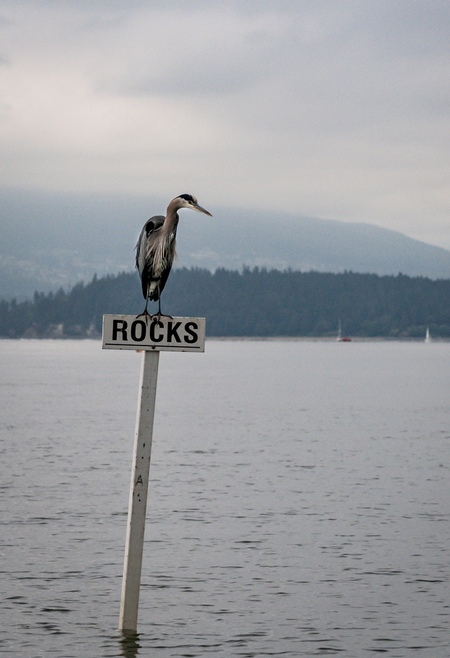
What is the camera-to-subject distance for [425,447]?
167 feet

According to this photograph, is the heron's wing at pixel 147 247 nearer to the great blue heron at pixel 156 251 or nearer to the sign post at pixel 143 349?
the great blue heron at pixel 156 251

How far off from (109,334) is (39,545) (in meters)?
10.8

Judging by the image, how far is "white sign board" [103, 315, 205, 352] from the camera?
591 inches

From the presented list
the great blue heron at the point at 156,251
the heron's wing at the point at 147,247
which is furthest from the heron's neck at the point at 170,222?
the heron's wing at the point at 147,247

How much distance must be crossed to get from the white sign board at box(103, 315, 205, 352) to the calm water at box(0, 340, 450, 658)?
14.5 feet

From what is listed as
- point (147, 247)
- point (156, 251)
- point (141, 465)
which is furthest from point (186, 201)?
point (141, 465)

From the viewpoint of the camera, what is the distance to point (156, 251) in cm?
1562

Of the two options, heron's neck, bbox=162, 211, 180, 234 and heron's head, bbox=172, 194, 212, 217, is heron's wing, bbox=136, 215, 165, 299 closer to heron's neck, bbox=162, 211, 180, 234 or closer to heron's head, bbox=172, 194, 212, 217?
heron's neck, bbox=162, 211, 180, 234

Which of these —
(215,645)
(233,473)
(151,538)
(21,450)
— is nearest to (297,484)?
(233,473)

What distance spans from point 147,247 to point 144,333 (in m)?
1.28

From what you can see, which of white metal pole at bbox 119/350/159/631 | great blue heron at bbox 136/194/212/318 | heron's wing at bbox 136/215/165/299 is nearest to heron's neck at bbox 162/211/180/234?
great blue heron at bbox 136/194/212/318

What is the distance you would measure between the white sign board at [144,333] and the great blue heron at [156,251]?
165 millimetres

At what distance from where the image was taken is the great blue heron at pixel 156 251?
1545 centimetres

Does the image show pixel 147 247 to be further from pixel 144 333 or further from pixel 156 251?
pixel 144 333
